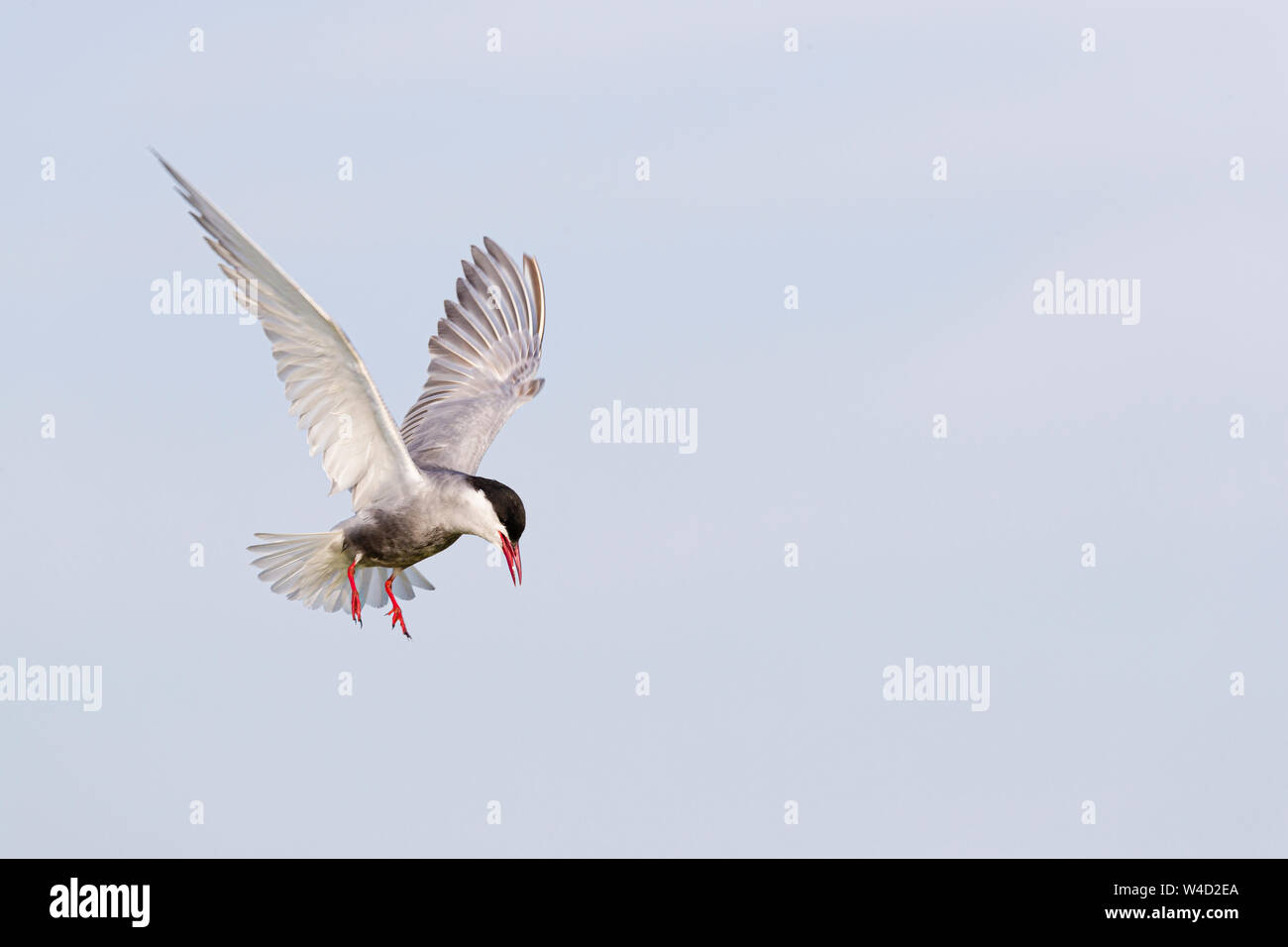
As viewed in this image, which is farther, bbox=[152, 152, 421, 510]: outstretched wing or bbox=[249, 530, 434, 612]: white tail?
Answer: bbox=[249, 530, 434, 612]: white tail

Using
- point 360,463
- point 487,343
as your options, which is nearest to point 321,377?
point 360,463

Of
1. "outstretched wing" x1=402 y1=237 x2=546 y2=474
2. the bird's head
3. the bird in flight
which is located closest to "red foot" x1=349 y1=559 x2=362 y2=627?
the bird in flight

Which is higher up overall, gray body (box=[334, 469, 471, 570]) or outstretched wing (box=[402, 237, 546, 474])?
outstretched wing (box=[402, 237, 546, 474])

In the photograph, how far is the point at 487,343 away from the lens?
60.1 feet

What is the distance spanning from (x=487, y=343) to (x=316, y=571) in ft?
12.6

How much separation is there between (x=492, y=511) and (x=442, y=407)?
11.7ft

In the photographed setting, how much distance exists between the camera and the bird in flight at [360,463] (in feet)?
44.1

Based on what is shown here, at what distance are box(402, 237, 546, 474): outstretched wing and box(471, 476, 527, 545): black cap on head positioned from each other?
3222 millimetres

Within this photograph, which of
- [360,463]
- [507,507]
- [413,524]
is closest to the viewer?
[507,507]

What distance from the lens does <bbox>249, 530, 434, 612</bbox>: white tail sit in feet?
49.4

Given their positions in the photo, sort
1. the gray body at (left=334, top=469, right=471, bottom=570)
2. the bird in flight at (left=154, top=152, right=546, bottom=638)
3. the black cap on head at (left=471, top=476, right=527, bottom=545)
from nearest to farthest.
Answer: the bird in flight at (left=154, top=152, right=546, bottom=638)
the black cap on head at (left=471, top=476, right=527, bottom=545)
the gray body at (left=334, top=469, right=471, bottom=570)

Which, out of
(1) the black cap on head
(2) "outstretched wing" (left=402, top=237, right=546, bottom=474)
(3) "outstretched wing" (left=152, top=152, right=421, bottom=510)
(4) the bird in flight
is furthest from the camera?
(2) "outstretched wing" (left=402, top=237, right=546, bottom=474)

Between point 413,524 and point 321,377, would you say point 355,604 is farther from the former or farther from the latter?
point 321,377

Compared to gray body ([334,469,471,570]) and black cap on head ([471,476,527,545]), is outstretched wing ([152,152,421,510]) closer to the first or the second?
gray body ([334,469,471,570])
